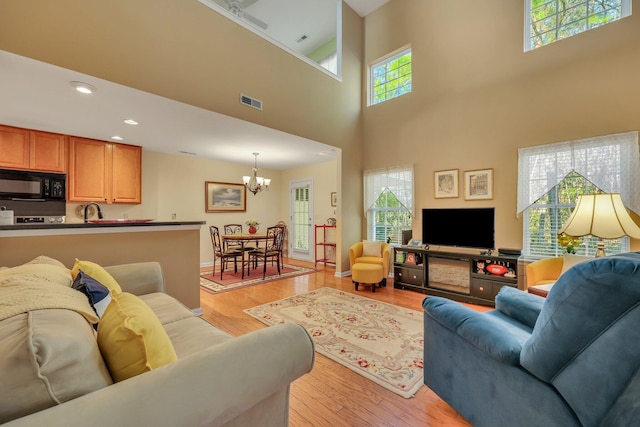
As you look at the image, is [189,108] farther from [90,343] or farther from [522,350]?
[522,350]

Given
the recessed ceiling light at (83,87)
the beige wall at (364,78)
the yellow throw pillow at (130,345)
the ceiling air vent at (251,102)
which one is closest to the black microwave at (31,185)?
the beige wall at (364,78)

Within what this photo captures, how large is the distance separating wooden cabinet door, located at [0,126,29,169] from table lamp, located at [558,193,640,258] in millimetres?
6788

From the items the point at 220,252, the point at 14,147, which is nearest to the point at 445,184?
the point at 220,252

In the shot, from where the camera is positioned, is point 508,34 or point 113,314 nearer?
point 113,314

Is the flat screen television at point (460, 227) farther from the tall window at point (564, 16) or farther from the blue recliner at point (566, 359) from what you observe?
the blue recliner at point (566, 359)

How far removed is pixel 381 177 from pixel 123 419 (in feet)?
16.3

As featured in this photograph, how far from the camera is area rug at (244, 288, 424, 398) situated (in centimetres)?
208

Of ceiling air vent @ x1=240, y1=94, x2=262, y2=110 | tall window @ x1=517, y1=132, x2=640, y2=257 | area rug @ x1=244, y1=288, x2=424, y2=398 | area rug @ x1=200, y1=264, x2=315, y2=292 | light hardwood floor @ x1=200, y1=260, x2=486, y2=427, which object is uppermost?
ceiling air vent @ x1=240, y1=94, x2=262, y2=110

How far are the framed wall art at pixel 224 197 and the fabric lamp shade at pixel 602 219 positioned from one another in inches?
238

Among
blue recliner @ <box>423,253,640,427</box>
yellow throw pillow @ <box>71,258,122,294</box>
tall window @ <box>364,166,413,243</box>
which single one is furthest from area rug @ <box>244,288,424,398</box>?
tall window @ <box>364,166,413,243</box>

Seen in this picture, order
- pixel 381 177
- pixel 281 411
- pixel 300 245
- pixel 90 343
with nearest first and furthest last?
pixel 90 343, pixel 281 411, pixel 381 177, pixel 300 245

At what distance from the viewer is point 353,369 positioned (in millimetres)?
2113

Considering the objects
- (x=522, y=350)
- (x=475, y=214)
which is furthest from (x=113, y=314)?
(x=475, y=214)

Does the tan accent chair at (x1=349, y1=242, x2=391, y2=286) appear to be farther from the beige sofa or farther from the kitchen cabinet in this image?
the kitchen cabinet
